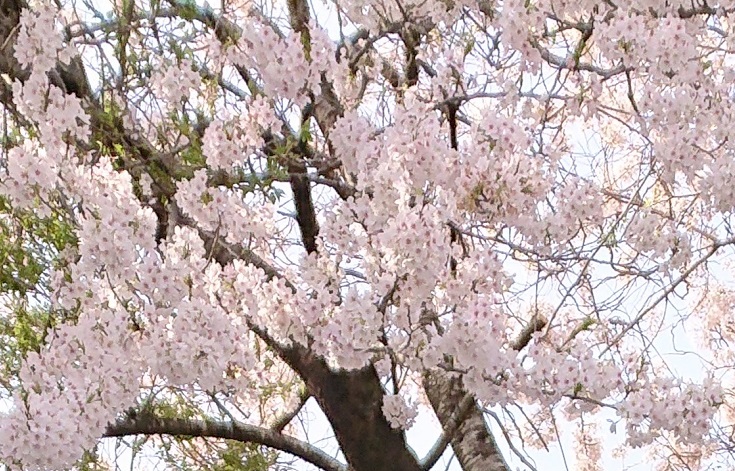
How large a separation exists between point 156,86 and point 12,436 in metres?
0.96

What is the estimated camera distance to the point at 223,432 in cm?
339

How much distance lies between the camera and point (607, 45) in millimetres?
2373

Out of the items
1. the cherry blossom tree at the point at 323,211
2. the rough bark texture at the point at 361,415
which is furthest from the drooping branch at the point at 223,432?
the cherry blossom tree at the point at 323,211

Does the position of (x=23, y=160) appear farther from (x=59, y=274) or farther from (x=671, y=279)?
(x=671, y=279)

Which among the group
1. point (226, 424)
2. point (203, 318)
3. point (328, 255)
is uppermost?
point (226, 424)

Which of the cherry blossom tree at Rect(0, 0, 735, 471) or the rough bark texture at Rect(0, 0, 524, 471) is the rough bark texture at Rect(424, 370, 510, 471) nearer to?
the rough bark texture at Rect(0, 0, 524, 471)

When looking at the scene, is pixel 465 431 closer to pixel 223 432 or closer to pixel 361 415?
pixel 361 415

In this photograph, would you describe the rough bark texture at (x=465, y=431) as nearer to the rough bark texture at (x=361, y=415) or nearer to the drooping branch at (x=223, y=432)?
the rough bark texture at (x=361, y=415)

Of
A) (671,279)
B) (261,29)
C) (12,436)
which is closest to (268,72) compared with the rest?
(261,29)

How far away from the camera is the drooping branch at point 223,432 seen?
10.4 ft

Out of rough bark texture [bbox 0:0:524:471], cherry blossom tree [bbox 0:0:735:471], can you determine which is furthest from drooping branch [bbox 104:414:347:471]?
cherry blossom tree [bbox 0:0:735:471]

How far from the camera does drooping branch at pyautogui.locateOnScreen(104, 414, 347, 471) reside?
10.4ft

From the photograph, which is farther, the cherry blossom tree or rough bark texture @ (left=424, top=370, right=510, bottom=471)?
rough bark texture @ (left=424, top=370, right=510, bottom=471)

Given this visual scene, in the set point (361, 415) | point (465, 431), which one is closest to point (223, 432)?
point (361, 415)
